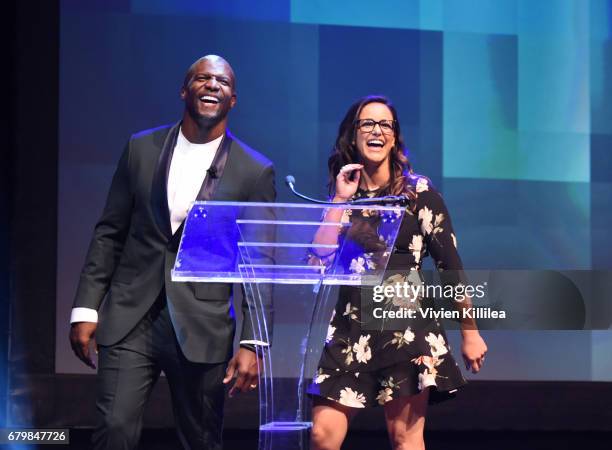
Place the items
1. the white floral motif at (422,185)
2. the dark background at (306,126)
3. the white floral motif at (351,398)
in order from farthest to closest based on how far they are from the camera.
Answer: the dark background at (306,126) < the white floral motif at (422,185) < the white floral motif at (351,398)

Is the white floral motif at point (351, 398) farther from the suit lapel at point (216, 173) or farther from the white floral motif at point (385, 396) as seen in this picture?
the suit lapel at point (216, 173)

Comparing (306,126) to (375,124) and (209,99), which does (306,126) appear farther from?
(209,99)

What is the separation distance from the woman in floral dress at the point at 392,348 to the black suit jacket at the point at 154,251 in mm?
321

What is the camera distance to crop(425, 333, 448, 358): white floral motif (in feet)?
9.75

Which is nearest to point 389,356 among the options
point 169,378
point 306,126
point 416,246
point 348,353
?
point 348,353

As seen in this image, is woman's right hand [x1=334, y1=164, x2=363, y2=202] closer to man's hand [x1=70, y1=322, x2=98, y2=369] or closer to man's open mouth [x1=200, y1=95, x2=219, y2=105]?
man's open mouth [x1=200, y1=95, x2=219, y2=105]

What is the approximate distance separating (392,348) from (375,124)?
745 millimetres

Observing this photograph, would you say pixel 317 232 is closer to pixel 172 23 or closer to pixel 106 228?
pixel 106 228

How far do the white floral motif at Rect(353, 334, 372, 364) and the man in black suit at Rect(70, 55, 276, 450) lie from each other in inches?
15.3

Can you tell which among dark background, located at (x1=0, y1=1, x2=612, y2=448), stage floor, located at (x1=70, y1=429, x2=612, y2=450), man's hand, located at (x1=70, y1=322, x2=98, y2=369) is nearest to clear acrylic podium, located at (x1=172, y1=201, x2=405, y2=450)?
man's hand, located at (x1=70, y1=322, x2=98, y2=369)

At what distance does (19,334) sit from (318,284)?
2.73 meters

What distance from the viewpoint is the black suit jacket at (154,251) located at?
9.48 ft

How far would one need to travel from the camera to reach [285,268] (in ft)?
7.98

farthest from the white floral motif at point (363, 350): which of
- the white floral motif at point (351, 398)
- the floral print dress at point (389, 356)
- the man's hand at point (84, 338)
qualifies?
the man's hand at point (84, 338)
